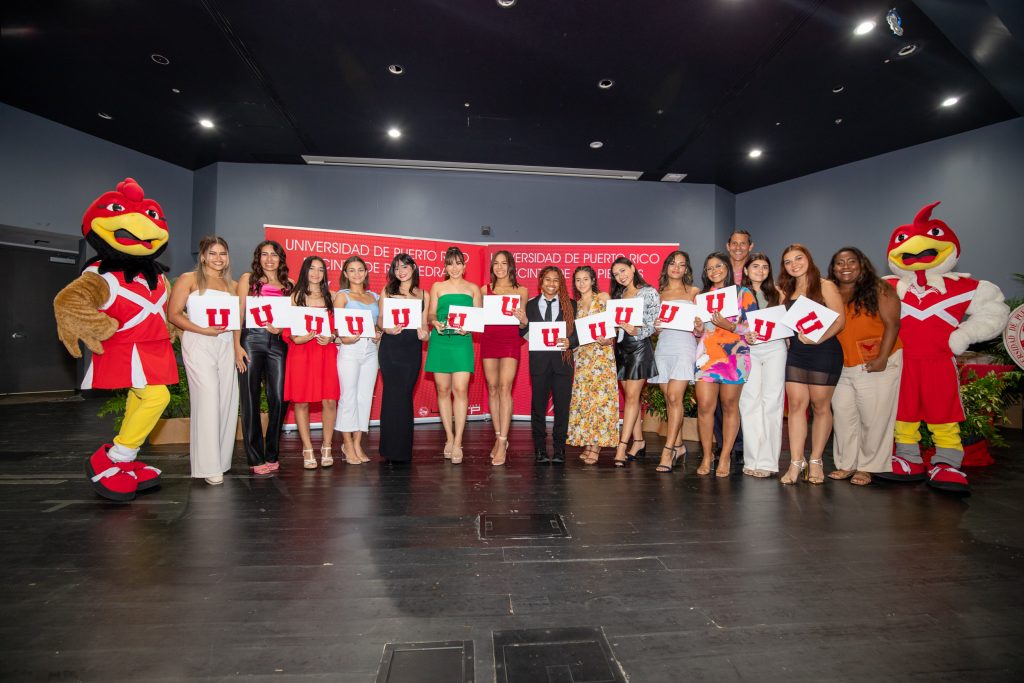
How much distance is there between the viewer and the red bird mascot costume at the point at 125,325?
3.22m

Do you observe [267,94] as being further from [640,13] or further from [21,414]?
[21,414]

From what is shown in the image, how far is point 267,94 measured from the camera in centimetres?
579

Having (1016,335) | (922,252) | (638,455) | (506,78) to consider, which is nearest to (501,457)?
(638,455)

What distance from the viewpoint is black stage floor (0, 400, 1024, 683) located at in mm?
1657

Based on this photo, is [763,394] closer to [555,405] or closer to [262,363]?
[555,405]

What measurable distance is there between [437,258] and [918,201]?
705cm

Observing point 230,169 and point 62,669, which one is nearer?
point 62,669

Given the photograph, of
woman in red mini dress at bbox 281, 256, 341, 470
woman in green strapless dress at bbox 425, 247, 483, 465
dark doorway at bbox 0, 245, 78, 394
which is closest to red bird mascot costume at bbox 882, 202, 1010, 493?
woman in green strapless dress at bbox 425, 247, 483, 465

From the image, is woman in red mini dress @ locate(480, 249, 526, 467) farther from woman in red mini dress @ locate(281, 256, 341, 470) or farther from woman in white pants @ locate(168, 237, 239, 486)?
woman in white pants @ locate(168, 237, 239, 486)

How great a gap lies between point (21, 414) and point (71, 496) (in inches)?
186

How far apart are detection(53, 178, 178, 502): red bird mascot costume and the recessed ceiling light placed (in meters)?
6.08

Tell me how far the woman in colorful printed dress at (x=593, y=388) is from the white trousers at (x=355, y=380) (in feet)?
5.78

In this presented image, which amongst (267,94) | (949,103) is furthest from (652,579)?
(949,103)

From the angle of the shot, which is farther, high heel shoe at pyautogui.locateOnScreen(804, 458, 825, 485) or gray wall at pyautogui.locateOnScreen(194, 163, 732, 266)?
gray wall at pyautogui.locateOnScreen(194, 163, 732, 266)
